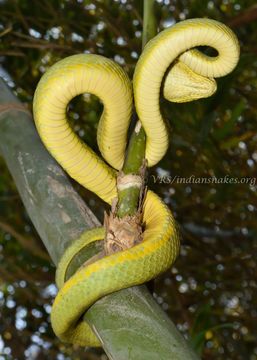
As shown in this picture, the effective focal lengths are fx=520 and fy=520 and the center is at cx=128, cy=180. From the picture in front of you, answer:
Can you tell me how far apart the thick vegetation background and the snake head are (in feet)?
2.75

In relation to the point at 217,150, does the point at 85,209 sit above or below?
above

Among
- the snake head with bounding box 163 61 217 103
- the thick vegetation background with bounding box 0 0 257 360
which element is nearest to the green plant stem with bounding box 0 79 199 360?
the snake head with bounding box 163 61 217 103

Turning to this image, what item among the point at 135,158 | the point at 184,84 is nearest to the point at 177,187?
the point at 184,84

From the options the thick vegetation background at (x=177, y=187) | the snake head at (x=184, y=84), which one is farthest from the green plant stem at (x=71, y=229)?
the thick vegetation background at (x=177, y=187)

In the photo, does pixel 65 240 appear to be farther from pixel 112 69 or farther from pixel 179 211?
pixel 179 211

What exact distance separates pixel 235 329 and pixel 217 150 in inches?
46.3

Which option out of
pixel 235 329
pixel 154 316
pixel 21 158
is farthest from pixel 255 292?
pixel 154 316

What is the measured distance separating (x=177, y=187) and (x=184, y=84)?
1.99 meters

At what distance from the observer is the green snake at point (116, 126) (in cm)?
70

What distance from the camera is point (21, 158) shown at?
957 mm

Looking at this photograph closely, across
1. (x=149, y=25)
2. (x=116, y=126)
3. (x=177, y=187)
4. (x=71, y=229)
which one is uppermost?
(x=149, y=25)

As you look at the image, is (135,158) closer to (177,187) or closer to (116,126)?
(116,126)

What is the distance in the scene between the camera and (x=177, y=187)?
286 cm

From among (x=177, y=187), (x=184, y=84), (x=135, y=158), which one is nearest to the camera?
(x=135, y=158)
